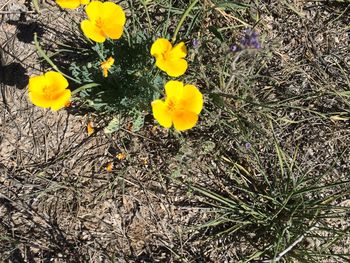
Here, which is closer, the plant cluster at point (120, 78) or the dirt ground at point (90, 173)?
the plant cluster at point (120, 78)

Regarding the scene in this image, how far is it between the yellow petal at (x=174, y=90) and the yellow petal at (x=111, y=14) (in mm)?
385

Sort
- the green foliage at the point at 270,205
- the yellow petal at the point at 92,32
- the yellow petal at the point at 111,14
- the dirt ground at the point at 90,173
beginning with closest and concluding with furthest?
the yellow petal at the point at 92,32 → the yellow petal at the point at 111,14 → the green foliage at the point at 270,205 → the dirt ground at the point at 90,173

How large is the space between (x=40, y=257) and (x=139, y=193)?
0.64m

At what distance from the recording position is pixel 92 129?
8.68 ft

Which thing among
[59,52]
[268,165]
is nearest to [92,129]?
[59,52]

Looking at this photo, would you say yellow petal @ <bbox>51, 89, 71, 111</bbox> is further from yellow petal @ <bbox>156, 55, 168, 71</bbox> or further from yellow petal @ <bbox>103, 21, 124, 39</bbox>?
yellow petal @ <bbox>156, 55, 168, 71</bbox>

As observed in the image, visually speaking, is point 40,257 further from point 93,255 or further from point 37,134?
point 37,134

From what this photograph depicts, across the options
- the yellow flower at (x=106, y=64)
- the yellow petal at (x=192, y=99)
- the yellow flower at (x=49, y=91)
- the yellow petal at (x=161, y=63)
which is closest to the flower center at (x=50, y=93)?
Answer: the yellow flower at (x=49, y=91)

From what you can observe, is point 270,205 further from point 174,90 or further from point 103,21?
point 103,21

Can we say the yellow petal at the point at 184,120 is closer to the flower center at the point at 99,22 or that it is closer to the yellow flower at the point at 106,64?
the yellow flower at the point at 106,64

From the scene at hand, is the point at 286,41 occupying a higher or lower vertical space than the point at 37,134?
higher

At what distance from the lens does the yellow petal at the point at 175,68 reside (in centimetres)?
216

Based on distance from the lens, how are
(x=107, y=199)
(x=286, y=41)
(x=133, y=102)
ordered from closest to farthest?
(x=133, y=102) < (x=107, y=199) < (x=286, y=41)

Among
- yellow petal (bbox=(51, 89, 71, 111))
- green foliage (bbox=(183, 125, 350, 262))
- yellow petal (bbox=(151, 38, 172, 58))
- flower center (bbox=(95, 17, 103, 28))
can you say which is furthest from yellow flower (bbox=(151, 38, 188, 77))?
green foliage (bbox=(183, 125, 350, 262))
